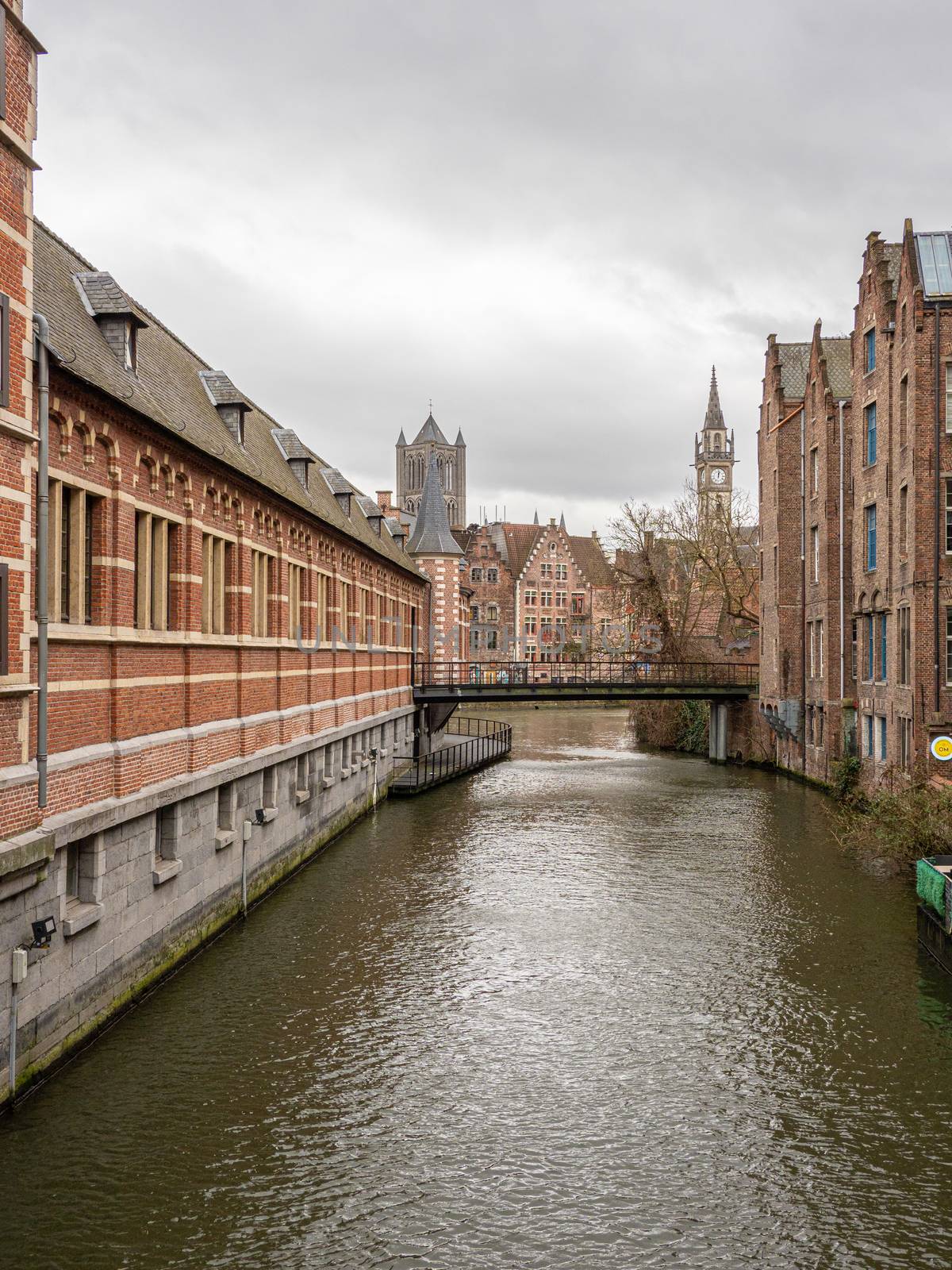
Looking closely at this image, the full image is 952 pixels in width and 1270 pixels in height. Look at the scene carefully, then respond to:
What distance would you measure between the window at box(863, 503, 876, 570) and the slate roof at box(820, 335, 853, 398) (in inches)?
247

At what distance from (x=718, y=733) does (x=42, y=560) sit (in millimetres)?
39073

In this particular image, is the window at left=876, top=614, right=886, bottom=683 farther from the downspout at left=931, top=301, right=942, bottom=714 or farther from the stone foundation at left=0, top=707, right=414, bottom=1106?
the stone foundation at left=0, top=707, right=414, bottom=1106

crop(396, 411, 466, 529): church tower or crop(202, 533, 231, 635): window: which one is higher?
crop(396, 411, 466, 529): church tower

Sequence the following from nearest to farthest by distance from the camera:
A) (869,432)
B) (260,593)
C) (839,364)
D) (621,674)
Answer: (260,593)
(869,432)
(839,364)
(621,674)

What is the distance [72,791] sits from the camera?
1117 centimetres

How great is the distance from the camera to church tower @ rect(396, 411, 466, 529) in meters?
134

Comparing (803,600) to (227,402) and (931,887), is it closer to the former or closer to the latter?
(931,887)

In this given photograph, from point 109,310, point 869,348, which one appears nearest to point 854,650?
point 869,348

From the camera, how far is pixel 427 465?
133 metres

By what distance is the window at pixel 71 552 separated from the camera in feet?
36.7

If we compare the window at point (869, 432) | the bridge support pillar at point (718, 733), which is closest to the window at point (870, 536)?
the window at point (869, 432)

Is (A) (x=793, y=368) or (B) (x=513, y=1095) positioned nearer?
(B) (x=513, y=1095)

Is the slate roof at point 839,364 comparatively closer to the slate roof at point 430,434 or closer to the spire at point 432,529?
the spire at point 432,529

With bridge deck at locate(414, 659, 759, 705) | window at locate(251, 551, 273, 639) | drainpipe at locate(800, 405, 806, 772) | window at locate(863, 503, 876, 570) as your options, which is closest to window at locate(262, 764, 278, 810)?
window at locate(251, 551, 273, 639)
